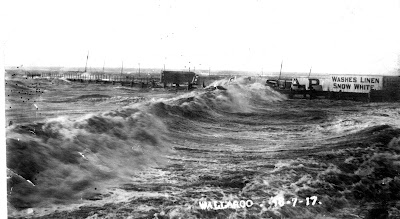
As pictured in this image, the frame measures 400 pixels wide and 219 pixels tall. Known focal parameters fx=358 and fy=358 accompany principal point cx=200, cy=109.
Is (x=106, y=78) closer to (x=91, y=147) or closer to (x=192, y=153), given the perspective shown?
(x=91, y=147)

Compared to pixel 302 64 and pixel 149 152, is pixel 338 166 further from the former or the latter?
pixel 149 152

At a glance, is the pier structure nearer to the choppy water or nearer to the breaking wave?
the choppy water

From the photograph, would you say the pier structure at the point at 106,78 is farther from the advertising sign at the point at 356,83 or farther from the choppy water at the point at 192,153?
the advertising sign at the point at 356,83

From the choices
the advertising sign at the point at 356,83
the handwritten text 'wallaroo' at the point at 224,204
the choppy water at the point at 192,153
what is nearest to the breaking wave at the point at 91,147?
the choppy water at the point at 192,153

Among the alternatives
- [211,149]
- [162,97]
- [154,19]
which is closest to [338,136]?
[211,149]

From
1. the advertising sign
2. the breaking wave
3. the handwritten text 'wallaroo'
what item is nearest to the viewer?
the breaking wave

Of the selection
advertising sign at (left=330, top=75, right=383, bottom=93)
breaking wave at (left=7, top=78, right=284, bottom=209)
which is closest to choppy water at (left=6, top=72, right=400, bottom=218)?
breaking wave at (left=7, top=78, right=284, bottom=209)
